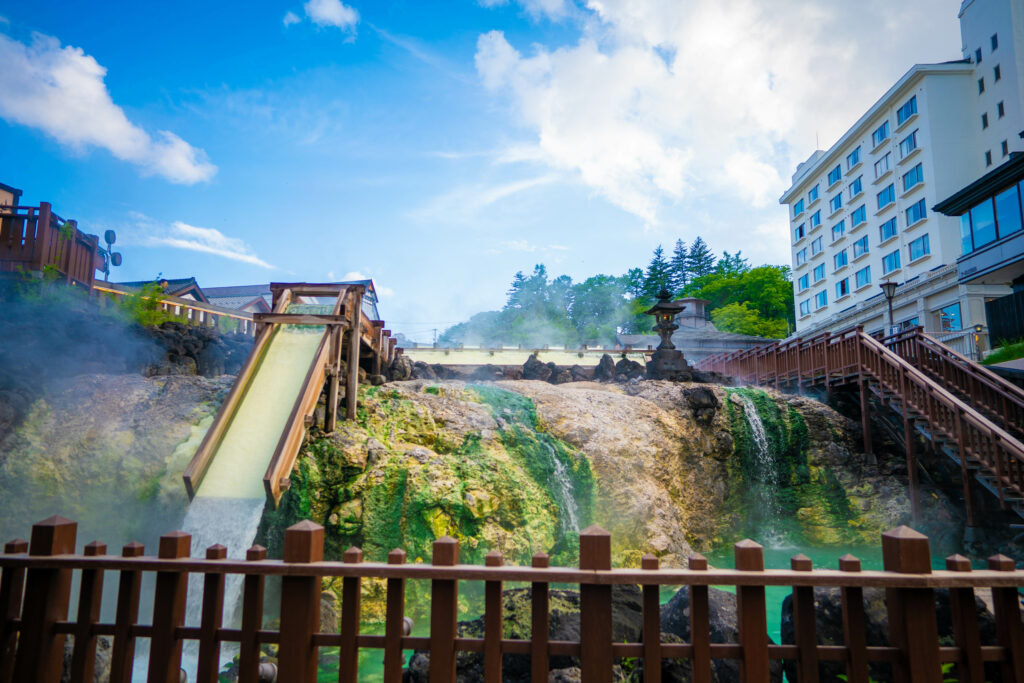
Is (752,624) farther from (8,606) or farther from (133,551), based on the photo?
(8,606)

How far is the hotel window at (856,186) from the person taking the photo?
35094mm

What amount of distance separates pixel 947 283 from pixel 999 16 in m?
14.1

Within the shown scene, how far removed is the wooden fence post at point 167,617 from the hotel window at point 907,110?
3842 centimetres

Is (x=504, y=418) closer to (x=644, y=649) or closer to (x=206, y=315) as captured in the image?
(x=644, y=649)

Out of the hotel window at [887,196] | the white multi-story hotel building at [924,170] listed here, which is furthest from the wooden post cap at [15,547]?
the hotel window at [887,196]

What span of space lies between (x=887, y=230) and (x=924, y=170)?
4.07 m

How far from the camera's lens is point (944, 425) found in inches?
410

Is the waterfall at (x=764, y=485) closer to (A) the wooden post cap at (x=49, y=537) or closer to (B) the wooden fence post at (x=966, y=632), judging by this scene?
(B) the wooden fence post at (x=966, y=632)

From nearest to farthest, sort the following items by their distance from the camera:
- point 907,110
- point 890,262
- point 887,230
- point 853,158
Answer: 1. point 907,110
2. point 890,262
3. point 887,230
4. point 853,158

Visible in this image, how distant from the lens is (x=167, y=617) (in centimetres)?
250

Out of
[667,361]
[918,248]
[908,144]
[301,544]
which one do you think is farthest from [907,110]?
[301,544]

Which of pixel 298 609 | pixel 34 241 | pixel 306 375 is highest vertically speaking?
pixel 34 241

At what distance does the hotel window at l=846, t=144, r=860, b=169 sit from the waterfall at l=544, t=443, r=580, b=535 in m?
35.7

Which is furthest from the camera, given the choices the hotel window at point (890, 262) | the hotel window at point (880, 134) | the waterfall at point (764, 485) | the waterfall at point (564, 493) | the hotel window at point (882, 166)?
the hotel window at point (880, 134)
